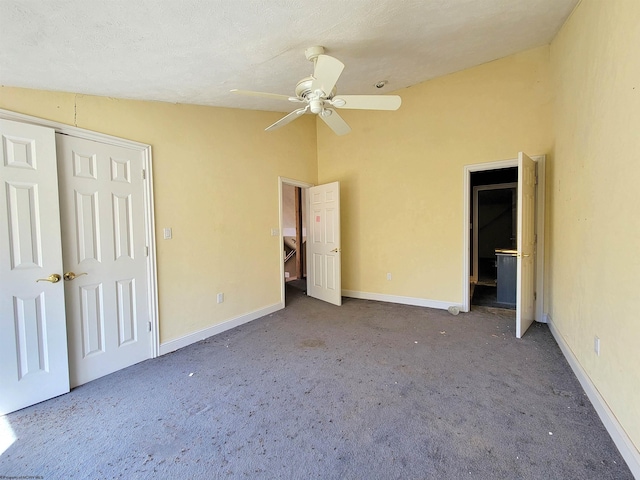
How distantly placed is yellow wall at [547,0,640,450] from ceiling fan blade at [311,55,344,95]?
62.8 inches

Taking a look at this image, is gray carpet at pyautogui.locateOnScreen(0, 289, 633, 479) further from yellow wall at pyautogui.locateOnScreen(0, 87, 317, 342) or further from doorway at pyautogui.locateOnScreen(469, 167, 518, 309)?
doorway at pyautogui.locateOnScreen(469, 167, 518, 309)

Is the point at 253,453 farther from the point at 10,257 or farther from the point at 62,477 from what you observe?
the point at 10,257

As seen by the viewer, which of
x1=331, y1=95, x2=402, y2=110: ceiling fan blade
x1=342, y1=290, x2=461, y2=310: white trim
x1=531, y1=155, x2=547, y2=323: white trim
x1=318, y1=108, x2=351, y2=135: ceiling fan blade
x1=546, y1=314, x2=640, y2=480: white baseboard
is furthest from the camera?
x1=342, y1=290, x2=461, y2=310: white trim

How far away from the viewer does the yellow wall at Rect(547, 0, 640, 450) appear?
1485 mm

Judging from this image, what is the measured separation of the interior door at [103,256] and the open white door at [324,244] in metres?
2.60

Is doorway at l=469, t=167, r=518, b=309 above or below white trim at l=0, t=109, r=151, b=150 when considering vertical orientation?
below

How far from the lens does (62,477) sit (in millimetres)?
1446

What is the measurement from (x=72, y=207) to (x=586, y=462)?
3.78 m

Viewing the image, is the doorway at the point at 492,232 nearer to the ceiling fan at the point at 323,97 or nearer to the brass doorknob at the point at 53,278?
the ceiling fan at the point at 323,97

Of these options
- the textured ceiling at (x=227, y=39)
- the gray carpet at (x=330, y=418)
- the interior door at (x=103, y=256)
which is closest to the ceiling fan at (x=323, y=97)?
the textured ceiling at (x=227, y=39)

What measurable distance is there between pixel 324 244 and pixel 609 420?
11.7ft

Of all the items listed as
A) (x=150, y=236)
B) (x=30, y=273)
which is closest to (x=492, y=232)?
(x=150, y=236)

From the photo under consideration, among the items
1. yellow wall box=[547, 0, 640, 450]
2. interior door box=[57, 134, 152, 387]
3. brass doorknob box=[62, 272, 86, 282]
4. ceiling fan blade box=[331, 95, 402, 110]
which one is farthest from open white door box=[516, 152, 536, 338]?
brass doorknob box=[62, 272, 86, 282]

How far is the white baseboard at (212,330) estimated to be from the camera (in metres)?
2.88
